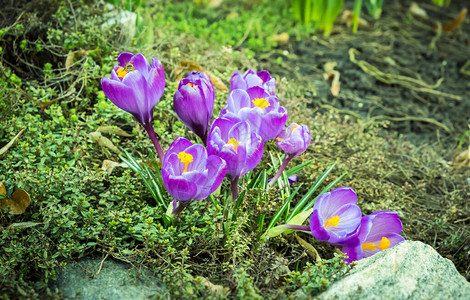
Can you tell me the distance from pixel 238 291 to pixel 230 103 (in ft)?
1.96

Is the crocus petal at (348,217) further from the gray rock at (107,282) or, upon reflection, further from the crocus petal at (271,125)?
the gray rock at (107,282)

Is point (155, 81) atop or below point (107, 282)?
atop

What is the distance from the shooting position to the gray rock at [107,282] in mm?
1244

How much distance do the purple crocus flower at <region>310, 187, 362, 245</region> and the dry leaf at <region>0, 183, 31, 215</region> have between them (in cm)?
93

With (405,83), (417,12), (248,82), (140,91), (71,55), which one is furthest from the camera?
(417,12)

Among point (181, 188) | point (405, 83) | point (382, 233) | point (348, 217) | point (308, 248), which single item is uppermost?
point (181, 188)

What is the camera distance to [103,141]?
178cm

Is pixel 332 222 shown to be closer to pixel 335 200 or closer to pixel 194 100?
pixel 335 200

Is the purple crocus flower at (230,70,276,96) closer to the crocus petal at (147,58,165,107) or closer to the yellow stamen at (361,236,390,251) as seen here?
the crocus petal at (147,58,165,107)

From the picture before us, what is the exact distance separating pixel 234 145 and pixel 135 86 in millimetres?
347

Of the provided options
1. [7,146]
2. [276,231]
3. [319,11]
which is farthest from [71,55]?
[319,11]

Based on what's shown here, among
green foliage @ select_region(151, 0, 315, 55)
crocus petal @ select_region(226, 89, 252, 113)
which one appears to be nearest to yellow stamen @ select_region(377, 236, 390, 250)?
crocus petal @ select_region(226, 89, 252, 113)

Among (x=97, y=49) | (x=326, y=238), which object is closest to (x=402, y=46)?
(x=97, y=49)

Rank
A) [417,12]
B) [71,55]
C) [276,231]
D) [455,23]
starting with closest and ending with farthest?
[276,231], [71,55], [455,23], [417,12]
